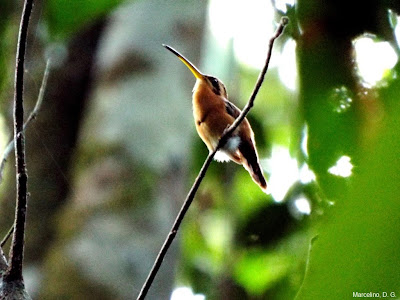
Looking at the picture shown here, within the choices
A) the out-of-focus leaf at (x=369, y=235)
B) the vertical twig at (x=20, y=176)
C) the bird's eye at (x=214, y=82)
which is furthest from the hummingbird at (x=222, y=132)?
the out-of-focus leaf at (x=369, y=235)

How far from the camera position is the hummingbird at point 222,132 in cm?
227

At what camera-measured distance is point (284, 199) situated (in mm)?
3061

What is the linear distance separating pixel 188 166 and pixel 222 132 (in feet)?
1.79

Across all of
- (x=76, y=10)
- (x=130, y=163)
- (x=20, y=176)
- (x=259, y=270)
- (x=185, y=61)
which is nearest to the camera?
(x=20, y=176)

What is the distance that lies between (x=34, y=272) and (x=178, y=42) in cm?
130

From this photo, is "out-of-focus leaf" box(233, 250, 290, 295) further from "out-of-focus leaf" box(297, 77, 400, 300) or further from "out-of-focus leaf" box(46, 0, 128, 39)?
"out-of-focus leaf" box(297, 77, 400, 300)

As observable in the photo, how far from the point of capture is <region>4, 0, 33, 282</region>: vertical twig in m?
1.16

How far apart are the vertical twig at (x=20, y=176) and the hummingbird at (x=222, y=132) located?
1022 mm

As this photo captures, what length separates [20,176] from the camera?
120cm

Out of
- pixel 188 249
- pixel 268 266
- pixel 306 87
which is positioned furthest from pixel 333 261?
pixel 188 249

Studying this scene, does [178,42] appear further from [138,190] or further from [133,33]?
[138,190]

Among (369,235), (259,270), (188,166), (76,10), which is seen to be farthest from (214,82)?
(369,235)

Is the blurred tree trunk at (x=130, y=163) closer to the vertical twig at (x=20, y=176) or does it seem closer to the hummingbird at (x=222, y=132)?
the hummingbird at (x=222, y=132)

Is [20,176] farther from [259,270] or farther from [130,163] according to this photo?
[259,270]
